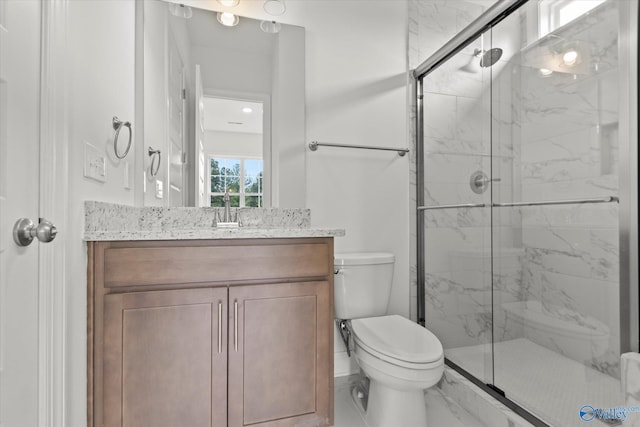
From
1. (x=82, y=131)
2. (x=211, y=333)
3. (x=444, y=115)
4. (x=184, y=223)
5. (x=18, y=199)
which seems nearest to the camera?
(x=18, y=199)

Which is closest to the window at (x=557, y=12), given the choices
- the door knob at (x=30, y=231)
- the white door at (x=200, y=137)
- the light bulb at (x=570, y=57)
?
the light bulb at (x=570, y=57)

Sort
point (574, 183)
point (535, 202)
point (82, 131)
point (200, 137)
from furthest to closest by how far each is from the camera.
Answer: point (200, 137), point (535, 202), point (574, 183), point (82, 131)

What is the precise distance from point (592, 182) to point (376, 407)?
4.42 ft

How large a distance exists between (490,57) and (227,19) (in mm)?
1446

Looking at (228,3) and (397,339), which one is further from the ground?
Result: (228,3)

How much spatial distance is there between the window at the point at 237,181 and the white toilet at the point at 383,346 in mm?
591

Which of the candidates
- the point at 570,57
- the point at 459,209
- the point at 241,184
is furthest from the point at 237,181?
the point at 570,57

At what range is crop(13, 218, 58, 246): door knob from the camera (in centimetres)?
76

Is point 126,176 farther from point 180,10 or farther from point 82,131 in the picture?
point 180,10

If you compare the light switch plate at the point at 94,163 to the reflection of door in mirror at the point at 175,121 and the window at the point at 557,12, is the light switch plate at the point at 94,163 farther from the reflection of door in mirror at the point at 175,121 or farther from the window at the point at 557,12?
the window at the point at 557,12

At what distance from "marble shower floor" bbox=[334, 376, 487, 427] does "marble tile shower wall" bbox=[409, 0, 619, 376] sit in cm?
34

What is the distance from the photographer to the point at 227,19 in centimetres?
188

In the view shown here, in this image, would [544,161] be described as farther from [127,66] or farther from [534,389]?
[127,66]

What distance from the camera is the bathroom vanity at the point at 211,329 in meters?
1.10
